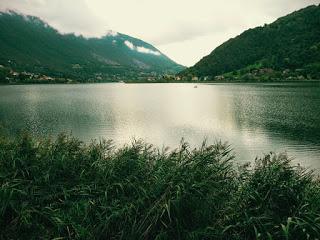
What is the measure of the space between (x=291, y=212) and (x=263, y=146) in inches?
1095

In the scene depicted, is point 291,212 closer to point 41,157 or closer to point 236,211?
point 236,211

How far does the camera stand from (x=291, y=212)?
1113 cm

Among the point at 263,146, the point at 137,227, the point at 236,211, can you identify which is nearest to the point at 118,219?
the point at 137,227

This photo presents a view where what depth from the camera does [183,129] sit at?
49.6 metres

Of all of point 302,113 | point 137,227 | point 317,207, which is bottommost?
point 302,113

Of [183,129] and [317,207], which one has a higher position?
[317,207]

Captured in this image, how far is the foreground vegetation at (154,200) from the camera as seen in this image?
11008mm

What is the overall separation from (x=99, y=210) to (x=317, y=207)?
723 centimetres

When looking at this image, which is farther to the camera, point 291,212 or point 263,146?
point 263,146

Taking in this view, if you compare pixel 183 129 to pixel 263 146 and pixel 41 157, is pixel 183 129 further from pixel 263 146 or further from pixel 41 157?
pixel 41 157

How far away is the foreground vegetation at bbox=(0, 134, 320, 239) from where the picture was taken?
11008 mm

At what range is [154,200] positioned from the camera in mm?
12602

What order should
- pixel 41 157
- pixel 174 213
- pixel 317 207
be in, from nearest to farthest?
1. pixel 317 207
2. pixel 174 213
3. pixel 41 157

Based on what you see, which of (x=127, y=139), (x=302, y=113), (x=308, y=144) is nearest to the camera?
(x=308, y=144)
